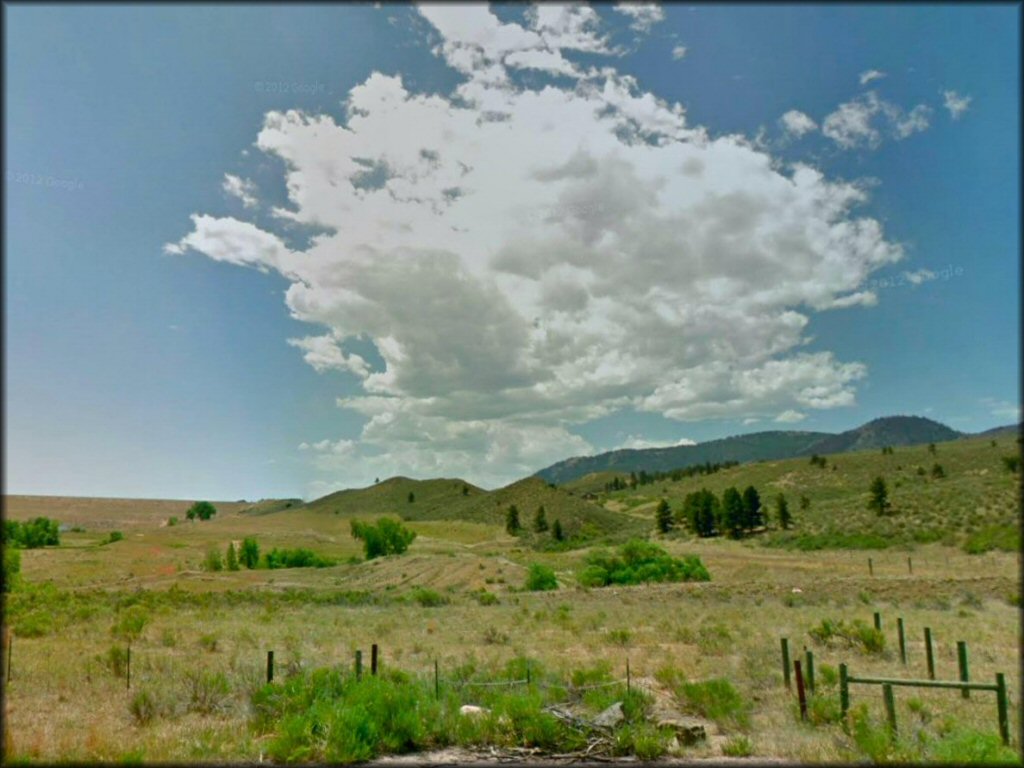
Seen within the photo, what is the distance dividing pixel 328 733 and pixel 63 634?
59.1 feet

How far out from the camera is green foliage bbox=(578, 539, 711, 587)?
1921 inches

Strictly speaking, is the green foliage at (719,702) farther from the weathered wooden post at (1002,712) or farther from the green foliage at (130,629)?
the green foliage at (130,629)

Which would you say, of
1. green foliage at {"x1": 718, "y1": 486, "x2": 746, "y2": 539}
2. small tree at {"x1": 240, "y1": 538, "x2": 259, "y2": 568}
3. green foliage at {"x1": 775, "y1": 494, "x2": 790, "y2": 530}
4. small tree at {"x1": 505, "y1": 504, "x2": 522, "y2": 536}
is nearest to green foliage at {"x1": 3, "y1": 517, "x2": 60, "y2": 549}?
small tree at {"x1": 240, "y1": 538, "x2": 259, "y2": 568}

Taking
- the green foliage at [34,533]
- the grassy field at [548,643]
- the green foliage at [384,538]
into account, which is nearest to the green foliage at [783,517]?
the grassy field at [548,643]

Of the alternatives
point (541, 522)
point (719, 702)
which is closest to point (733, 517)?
point (541, 522)

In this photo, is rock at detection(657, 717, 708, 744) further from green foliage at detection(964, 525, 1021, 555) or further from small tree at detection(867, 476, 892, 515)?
small tree at detection(867, 476, 892, 515)

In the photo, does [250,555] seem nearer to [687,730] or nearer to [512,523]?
[512,523]

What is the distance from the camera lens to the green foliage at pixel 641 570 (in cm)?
4878

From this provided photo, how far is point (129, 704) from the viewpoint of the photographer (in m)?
12.7

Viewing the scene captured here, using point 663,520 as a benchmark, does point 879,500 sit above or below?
above

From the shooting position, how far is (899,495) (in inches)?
3014

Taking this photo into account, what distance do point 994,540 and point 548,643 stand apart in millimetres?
46365

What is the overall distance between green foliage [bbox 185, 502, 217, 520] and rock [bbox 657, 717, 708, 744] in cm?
16994

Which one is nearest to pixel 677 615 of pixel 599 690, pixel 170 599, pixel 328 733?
pixel 599 690
